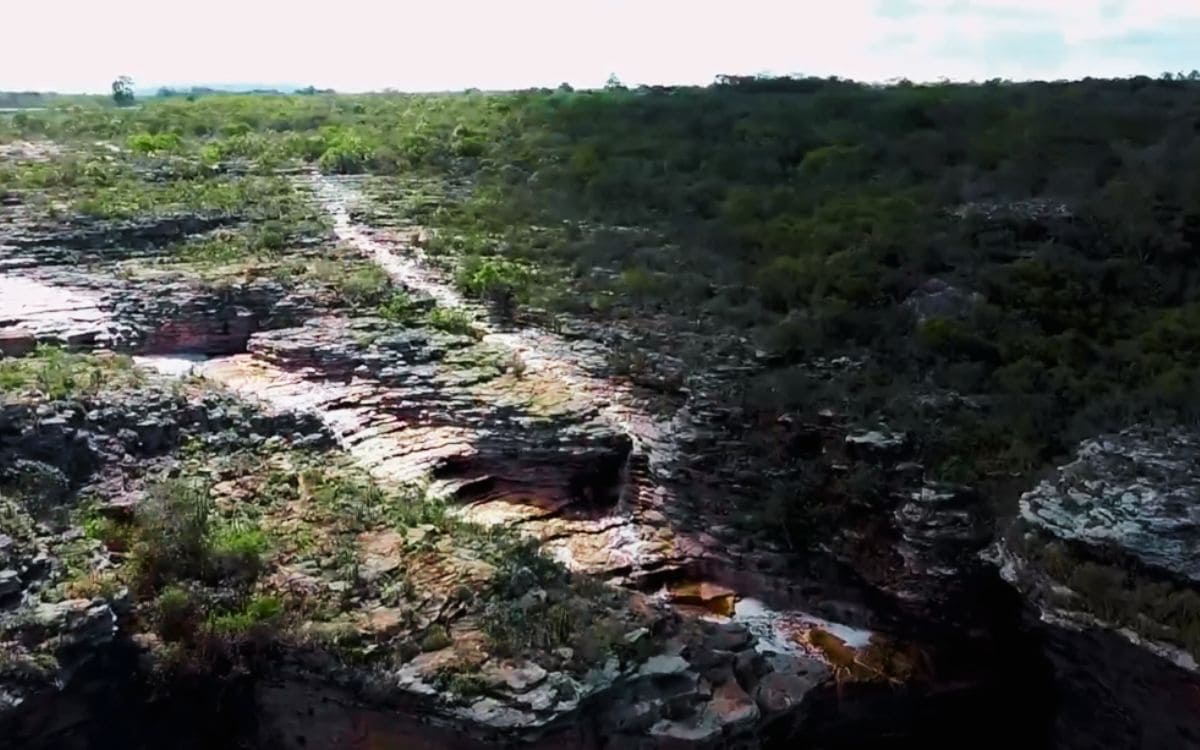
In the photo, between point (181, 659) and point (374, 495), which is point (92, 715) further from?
point (374, 495)

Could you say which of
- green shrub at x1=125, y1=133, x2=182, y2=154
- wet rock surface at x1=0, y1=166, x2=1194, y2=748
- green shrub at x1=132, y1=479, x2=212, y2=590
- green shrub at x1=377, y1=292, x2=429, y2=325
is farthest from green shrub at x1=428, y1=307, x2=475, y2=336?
green shrub at x1=125, y1=133, x2=182, y2=154

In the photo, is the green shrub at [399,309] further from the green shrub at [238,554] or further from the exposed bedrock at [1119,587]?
the exposed bedrock at [1119,587]

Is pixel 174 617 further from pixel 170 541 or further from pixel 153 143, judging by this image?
pixel 153 143

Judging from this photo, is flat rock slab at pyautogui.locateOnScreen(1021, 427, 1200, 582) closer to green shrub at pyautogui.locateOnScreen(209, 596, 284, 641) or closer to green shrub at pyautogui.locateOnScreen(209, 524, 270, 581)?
green shrub at pyautogui.locateOnScreen(209, 596, 284, 641)

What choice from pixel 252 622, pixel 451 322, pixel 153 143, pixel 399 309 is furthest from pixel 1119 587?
pixel 153 143

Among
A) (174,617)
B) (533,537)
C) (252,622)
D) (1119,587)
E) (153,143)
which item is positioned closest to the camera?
(1119,587)

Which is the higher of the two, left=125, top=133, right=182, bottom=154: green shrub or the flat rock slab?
left=125, top=133, right=182, bottom=154: green shrub

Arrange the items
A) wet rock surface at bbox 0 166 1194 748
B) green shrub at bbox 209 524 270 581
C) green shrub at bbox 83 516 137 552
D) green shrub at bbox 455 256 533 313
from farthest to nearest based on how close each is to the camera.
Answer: green shrub at bbox 455 256 533 313 → green shrub at bbox 83 516 137 552 → green shrub at bbox 209 524 270 581 → wet rock surface at bbox 0 166 1194 748

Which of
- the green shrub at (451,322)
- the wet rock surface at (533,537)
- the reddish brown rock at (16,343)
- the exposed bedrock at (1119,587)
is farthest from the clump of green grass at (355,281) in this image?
the exposed bedrock at (1119,587)
